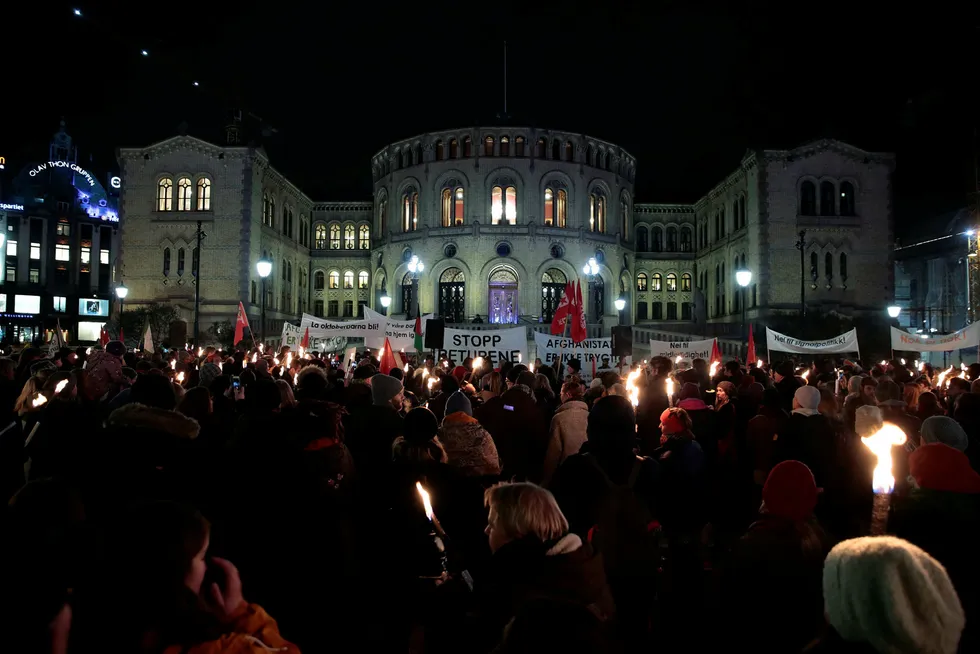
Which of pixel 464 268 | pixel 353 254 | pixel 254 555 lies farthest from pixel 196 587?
pixel 353 254

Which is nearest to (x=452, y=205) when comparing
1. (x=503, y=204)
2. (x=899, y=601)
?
(x=503, y=204)

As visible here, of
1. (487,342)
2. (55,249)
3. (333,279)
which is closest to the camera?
(487,342)

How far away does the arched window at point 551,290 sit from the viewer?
170ft

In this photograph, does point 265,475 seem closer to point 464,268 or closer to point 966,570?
point 966,570

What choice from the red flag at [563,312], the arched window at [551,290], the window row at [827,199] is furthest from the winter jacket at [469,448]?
the window row at [827,199]

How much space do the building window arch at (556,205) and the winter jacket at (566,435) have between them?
4674 cm

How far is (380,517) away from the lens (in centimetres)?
474

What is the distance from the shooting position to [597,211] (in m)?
54.7

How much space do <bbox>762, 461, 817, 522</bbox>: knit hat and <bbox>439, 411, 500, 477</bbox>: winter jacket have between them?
235 cm

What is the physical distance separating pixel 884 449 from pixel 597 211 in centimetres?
4944

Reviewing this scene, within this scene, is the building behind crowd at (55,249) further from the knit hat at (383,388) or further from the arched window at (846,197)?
the knit hat at (383,388)

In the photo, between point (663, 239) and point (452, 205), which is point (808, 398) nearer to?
point (452, 205)

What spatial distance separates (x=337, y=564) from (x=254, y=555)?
46 centimetres

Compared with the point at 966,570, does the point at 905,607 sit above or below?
above
